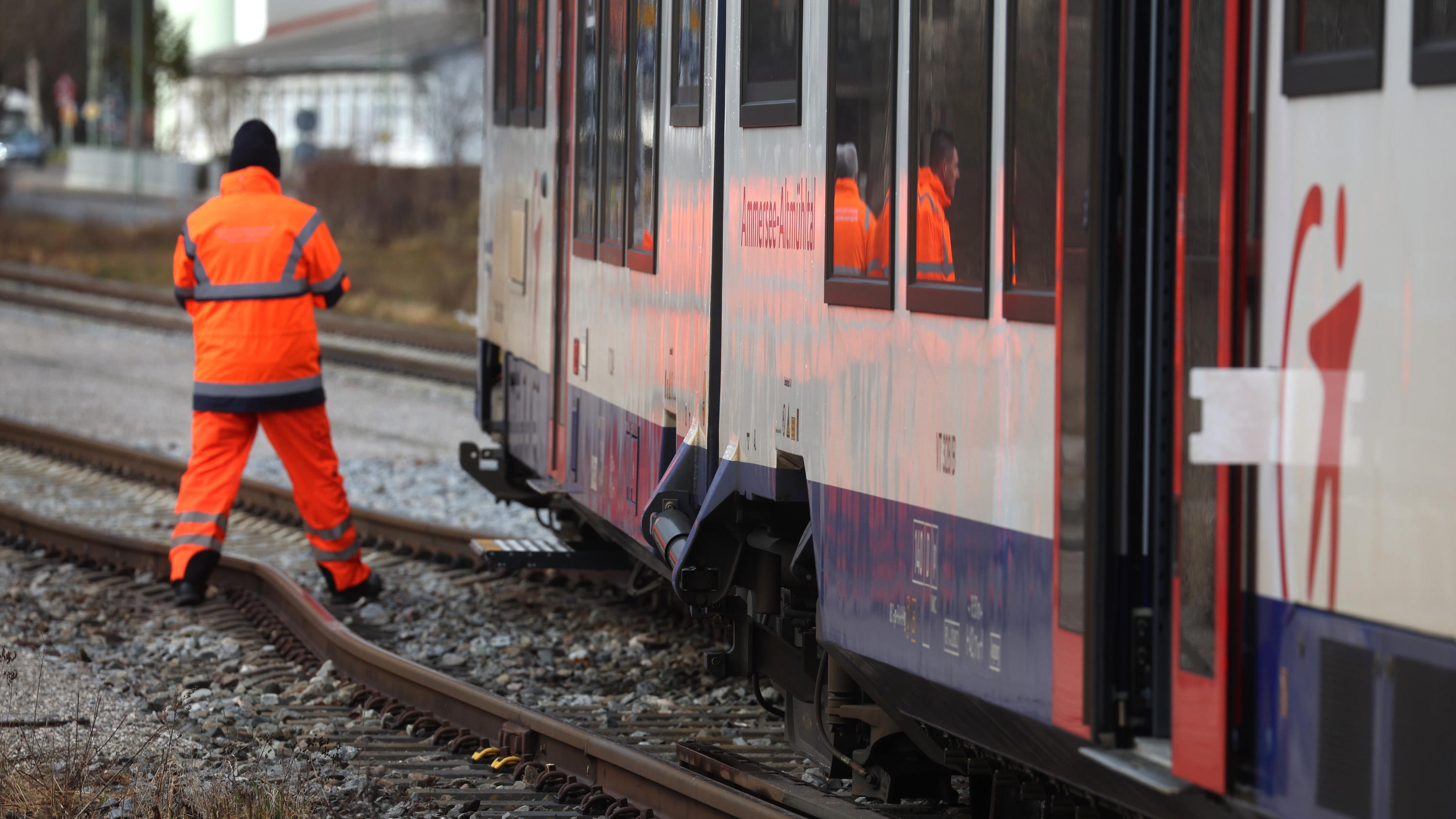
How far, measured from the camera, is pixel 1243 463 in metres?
3.45

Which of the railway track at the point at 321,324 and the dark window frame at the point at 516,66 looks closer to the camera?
the dark window frame at the point at 516,66

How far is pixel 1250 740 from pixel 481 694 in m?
4.05

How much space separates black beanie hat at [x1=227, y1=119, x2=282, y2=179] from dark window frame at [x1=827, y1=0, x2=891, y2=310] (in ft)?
16.2

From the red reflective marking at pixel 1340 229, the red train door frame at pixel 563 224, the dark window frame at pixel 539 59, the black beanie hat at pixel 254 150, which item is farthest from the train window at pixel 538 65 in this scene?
the red reflective marking at pixel 1340 229

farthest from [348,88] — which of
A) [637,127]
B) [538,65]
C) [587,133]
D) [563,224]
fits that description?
[637,127]

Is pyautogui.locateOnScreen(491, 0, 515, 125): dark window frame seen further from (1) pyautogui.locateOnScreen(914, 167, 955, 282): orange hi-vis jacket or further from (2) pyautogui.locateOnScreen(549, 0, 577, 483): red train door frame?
(1) pyautogui.locateOnScreen(914, 167, 955, 282): orange hi-vis jacket

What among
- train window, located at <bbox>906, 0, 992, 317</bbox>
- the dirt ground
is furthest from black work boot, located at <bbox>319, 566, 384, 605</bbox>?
the dirt ground

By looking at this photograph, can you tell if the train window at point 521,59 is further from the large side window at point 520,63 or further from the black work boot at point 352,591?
the black work boot at point 352,591

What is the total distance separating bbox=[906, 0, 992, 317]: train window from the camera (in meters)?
4.24

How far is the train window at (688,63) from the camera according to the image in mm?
5953

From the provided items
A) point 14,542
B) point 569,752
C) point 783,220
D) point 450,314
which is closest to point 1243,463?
point 783,220

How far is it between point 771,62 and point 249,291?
459cm

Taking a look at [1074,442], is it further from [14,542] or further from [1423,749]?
[14,542]

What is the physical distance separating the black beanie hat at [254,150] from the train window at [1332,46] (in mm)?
6733
